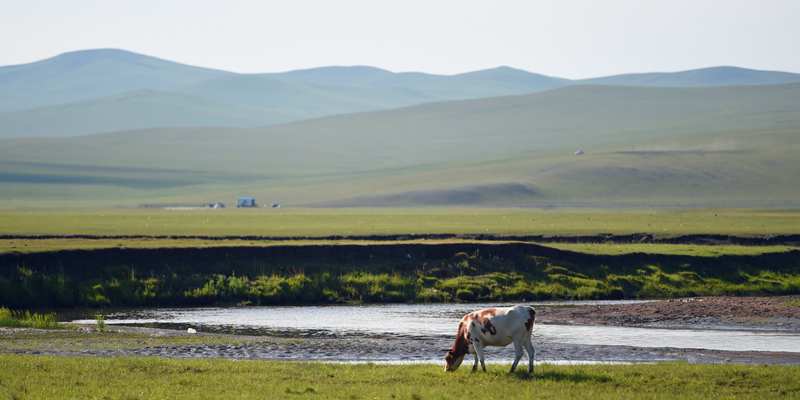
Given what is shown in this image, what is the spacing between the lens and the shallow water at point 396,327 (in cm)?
3216

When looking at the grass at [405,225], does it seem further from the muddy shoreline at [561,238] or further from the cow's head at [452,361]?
the cow's head at [452,361]

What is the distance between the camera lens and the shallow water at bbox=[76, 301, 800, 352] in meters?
32.2

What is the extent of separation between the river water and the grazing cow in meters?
3.74

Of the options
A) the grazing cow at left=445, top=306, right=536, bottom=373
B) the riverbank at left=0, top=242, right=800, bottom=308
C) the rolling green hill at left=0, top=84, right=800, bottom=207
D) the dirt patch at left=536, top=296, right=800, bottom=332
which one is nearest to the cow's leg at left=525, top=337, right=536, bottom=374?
the grazing cow at left=445, top=306, right=536, bottom=373

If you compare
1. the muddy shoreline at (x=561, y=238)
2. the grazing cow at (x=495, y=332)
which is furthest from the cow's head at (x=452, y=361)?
the muddy shoreline at (x=561, y=238)

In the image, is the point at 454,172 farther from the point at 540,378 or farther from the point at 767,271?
the point at 540,378

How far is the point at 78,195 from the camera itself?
527ft

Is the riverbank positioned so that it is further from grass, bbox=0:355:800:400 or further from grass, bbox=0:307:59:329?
grass, bbox=0:355:800:400

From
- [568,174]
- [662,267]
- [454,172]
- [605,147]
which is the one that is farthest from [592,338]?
[605,147]

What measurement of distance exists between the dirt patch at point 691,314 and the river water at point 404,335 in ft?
3.80

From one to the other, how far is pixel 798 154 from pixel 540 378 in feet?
453

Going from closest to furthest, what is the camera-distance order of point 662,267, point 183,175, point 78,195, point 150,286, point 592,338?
point 592,338, point 150,286, point 662,267, point 78,195, point 183,175

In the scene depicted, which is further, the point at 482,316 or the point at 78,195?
the point at 78,195

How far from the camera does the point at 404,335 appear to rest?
110 ft
